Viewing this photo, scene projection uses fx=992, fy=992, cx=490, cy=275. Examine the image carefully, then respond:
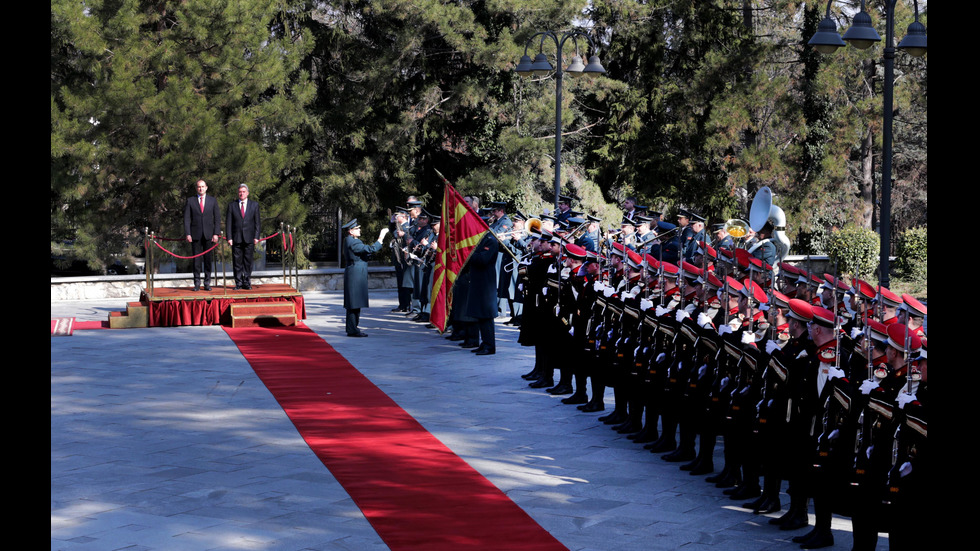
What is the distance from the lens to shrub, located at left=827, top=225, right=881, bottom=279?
2425cm

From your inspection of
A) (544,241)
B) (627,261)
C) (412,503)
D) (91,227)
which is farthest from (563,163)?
(412,503)

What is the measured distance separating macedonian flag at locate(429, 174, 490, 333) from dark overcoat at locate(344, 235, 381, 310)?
5.40 ft

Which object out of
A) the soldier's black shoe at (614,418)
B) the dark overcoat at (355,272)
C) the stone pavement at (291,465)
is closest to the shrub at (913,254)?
the stone pavement at (291,465)

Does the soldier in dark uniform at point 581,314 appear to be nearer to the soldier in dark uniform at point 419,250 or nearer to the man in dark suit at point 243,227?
the soldier in dark uniform at point 419,250

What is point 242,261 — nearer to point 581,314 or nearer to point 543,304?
point 543,304

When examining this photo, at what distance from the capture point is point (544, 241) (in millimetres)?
12047

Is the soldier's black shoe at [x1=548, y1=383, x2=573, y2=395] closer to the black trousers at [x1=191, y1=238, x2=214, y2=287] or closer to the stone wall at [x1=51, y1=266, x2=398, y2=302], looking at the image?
the black trousers at [x1=191, y1=238, x2=214, y2=287]

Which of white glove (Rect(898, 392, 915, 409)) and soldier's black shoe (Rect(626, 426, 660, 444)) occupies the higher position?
white glove (Rect(898, 392, 915, 409))

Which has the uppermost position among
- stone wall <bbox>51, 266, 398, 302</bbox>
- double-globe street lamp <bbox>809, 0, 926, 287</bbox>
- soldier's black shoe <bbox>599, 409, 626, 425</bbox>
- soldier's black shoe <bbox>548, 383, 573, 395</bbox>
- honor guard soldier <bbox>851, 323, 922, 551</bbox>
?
double-globe street lamp <bbox>809, 0, 926, 287</bbox>

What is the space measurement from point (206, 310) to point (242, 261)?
1.25 m

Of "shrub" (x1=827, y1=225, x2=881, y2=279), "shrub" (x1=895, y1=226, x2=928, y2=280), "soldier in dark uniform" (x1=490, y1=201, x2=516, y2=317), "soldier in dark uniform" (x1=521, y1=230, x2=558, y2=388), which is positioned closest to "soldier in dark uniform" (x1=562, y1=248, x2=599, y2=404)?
"soldier in dark uniform" (x1=521, y1=230, x2=558, y2=388)

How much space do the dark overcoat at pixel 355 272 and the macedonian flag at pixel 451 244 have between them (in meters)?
1.65

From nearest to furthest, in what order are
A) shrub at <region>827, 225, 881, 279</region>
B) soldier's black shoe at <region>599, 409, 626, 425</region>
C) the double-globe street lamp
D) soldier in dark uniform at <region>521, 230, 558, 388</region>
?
soldier's black shoe at <region>599, 409, 626, 425</region>
the double-globe street lamp
soldier in dark uniform at <region>521, 230, 558, 388</region>
shrub at <region>827, 225, 881, 279</region>

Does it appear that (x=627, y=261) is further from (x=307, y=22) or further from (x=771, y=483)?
(x=307, y=22)
